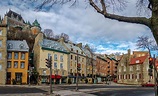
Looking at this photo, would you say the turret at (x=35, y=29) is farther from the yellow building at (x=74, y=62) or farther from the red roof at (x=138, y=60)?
the red roof at (x=138, y=60)

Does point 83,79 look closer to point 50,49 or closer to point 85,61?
point 85,61

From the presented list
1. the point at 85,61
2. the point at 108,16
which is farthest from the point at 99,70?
the point at 108,16

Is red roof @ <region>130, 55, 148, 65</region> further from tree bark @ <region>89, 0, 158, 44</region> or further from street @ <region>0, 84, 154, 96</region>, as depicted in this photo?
tree bark @ <region>89, 0, 158, 44</region>

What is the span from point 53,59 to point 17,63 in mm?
13812

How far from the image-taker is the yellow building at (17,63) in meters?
66.4

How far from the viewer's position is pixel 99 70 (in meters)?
114

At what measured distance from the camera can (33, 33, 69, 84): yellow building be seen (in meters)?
73.6

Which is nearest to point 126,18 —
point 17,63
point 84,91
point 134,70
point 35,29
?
point 84,91

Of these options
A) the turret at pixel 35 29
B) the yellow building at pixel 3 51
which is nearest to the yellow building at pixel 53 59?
the yellow building at pixel 3 51

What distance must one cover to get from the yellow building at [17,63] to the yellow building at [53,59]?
5911 mm

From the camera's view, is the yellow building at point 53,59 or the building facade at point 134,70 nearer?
the yellow building at point 53,59

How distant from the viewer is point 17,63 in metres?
67.8

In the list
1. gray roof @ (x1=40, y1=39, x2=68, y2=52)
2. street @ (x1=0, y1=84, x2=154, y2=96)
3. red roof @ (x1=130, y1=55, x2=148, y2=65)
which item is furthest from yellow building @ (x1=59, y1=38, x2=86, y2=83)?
street @ (x1=0, y1=84, x2=154, y2=96)

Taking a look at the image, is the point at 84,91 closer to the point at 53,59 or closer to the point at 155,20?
the point at 155,20
